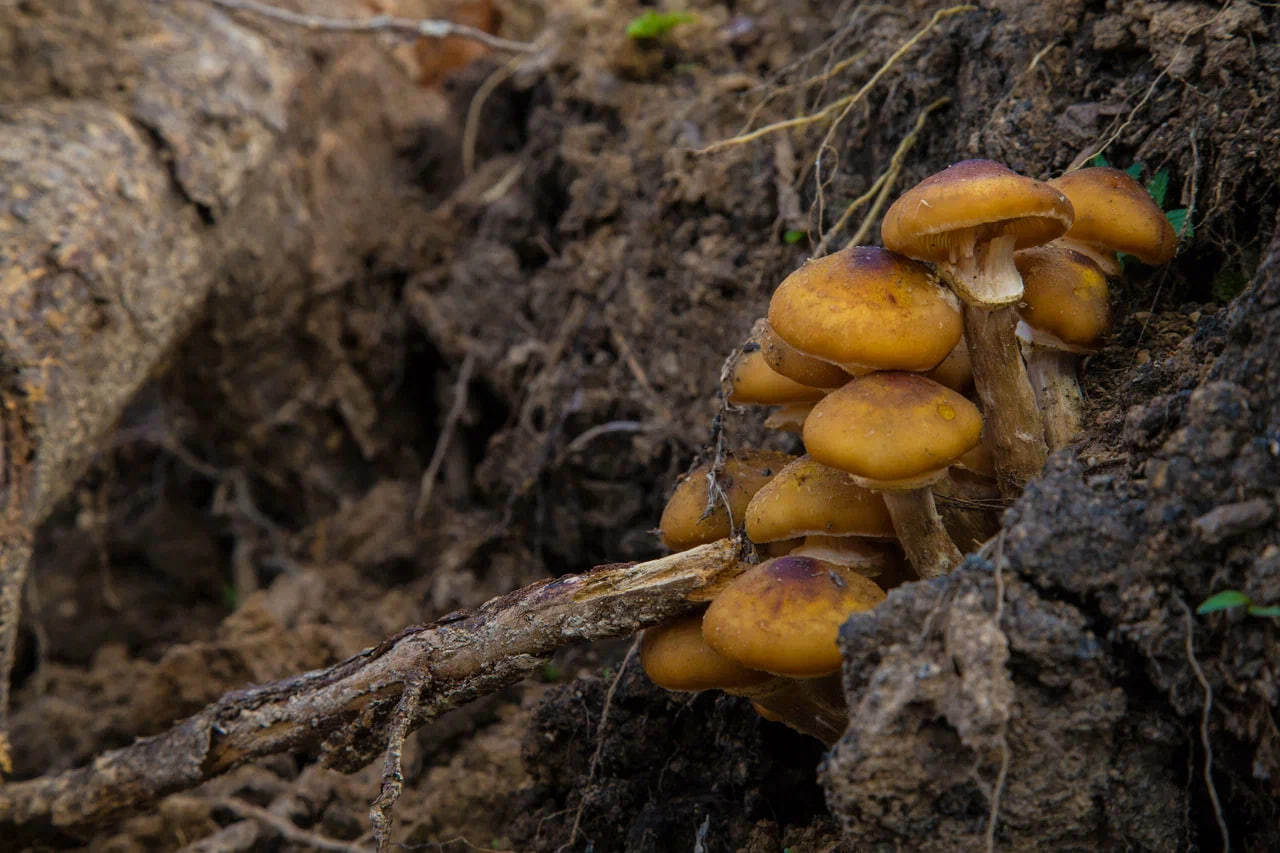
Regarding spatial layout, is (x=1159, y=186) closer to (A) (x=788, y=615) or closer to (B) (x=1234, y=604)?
(B) (x=1234, y=604)

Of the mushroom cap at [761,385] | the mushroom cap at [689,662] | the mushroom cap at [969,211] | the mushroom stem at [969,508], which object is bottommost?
the mushroom cap at [689,662]

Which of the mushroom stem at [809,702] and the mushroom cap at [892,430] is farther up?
the mushroom cap at [892,430]

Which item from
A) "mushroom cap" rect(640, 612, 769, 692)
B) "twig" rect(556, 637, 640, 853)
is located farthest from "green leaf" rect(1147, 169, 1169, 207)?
"twig" rect(556, 637, 640, 853)

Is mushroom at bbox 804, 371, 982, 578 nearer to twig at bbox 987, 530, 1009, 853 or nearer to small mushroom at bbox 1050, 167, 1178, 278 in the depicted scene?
twig at bbox 987, 530, 1009, 853

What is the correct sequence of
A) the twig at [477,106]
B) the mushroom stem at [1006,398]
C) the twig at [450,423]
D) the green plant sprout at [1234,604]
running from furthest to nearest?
the twig at [477,106], the twig at [450,423], the mushroom stem at [1006,398], the green plant sprout at [1234,604]

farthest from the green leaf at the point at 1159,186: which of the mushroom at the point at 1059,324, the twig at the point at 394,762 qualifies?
the twig at the point at 394,762

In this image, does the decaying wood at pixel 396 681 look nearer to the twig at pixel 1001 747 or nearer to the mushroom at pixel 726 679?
the mushroom at pixel 726 679

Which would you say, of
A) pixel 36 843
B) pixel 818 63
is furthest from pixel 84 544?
pixel 818 63

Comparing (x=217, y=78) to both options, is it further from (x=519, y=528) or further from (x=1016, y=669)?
(x=1016, y=669)
